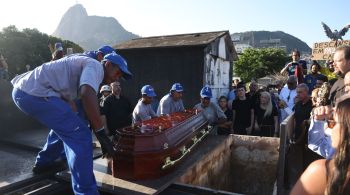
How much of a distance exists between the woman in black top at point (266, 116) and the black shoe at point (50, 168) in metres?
4.68

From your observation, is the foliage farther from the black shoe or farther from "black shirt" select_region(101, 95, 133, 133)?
the black shoe

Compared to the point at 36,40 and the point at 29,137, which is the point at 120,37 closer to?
the point at 36,40

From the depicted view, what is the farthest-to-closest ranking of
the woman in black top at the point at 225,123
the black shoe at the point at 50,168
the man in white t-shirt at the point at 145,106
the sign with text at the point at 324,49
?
the sign with text at the point at 324,49 < the woman in black top at the point at 225,123 < the man in white t-shirt at the point at 145,106 < the black shoe at the point at 50,168

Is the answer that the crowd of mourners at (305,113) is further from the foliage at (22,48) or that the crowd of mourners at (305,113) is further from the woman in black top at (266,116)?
the foliage at (22,48)

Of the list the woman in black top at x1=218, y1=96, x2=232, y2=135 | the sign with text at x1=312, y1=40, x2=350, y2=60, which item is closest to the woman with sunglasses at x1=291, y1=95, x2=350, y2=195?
the woman in black top at x1=218, y1=96, x2=232, y2=135

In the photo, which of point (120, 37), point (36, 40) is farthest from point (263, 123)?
point (120, 37)

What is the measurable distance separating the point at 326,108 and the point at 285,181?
2213 mm

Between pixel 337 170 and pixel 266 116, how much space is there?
582cm

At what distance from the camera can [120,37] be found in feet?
654

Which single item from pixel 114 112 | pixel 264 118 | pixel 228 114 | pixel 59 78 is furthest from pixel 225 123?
pixel 59 78

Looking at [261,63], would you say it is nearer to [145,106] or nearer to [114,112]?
[145,106]

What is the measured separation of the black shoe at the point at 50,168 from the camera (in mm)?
3674

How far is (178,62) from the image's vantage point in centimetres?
1183

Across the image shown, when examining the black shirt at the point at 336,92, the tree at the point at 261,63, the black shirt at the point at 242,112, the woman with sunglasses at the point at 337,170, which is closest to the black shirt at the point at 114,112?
the black shirt at the point at 242,112
